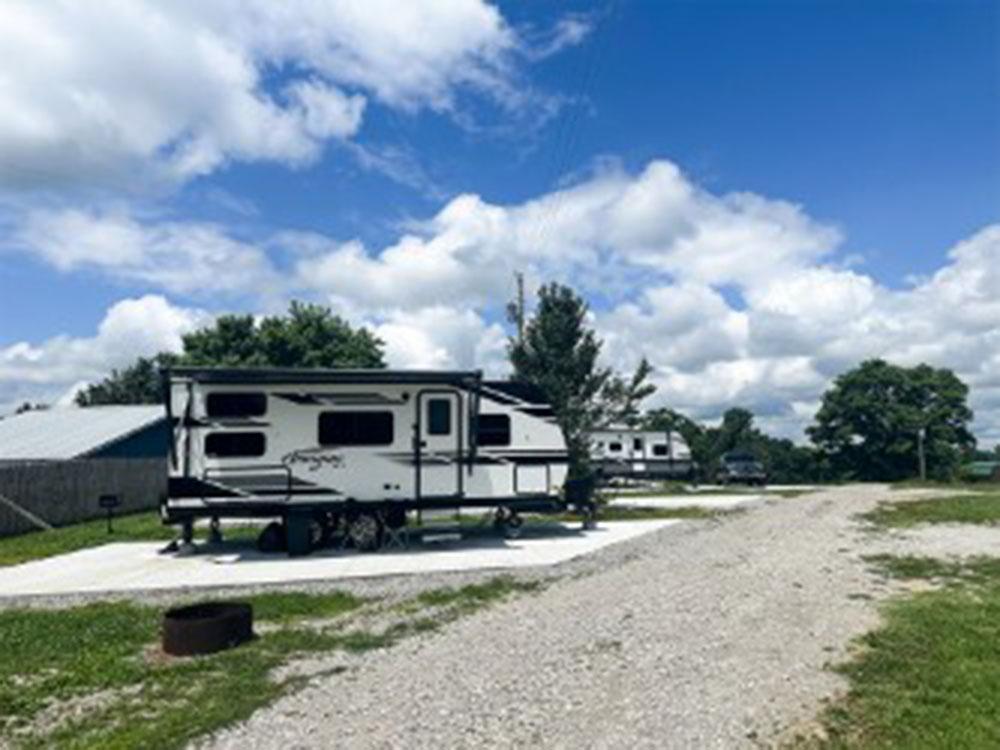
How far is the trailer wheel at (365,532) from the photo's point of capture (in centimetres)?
1866

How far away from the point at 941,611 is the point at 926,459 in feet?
178

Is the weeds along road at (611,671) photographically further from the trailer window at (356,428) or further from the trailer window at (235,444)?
the trailer window at (235,444)

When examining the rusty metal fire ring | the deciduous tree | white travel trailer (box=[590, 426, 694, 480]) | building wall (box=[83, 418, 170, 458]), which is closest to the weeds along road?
the rusty metal fire ring

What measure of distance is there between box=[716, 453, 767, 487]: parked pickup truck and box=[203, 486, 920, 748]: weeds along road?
108ft

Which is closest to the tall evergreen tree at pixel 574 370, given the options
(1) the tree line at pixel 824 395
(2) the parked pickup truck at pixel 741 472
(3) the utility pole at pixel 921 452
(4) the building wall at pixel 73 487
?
→ (1) the tree line at pixel 824 395

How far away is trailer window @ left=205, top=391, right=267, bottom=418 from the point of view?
1812 centimetres

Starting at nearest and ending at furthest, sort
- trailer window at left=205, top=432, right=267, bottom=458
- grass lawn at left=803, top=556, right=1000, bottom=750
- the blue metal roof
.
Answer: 1. grass lawn at left=803, top=556, right=1000, bottom=750
2. trailer window at left=205, top=432, right=267, bottom=458
3. the blue metal roof

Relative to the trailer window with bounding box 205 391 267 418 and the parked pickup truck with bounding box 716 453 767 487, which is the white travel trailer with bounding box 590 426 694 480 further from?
the trailer window with bounding box 205 391 267 418

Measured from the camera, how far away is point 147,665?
932 centimetres

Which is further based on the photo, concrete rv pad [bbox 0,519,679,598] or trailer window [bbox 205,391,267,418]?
trailer window [bbox 205,391,267,418]

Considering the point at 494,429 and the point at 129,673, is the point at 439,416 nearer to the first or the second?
the point at 494,429

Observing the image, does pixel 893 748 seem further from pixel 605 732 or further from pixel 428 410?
pixel 428 410

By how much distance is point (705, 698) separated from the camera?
24.4 feet

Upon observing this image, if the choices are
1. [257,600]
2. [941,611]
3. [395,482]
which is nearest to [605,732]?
[941,611]
